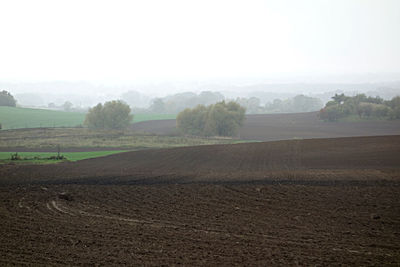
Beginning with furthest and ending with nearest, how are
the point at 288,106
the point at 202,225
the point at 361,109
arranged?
the point at 288,106
the point at 361,109
the point at 202,225

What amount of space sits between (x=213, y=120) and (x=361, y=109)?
117 ft

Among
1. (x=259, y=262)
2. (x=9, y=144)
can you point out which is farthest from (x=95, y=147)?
(x=259, y=262)

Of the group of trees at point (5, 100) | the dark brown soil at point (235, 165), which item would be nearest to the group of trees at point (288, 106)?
the group of trees at point (5, 100)

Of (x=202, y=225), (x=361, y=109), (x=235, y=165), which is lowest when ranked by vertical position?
(x=202, y=225)

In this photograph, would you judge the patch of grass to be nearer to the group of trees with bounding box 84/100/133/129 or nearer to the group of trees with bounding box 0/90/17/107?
the group of trees with bounding box 84/100/133/129

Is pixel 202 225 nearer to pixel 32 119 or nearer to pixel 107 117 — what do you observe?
pixel 107 117

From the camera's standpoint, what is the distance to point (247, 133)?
76750 millimetres

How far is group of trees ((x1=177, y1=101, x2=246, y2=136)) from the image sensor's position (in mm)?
71188

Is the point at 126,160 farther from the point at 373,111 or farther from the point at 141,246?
the point at 373,111

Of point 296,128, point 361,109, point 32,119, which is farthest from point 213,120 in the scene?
point 32,119

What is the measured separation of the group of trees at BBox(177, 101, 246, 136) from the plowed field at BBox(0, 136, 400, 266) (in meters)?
37.9

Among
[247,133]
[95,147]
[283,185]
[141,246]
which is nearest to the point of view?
[141,246]

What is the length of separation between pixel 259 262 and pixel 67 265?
18.9 ft

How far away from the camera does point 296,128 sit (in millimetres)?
81062
